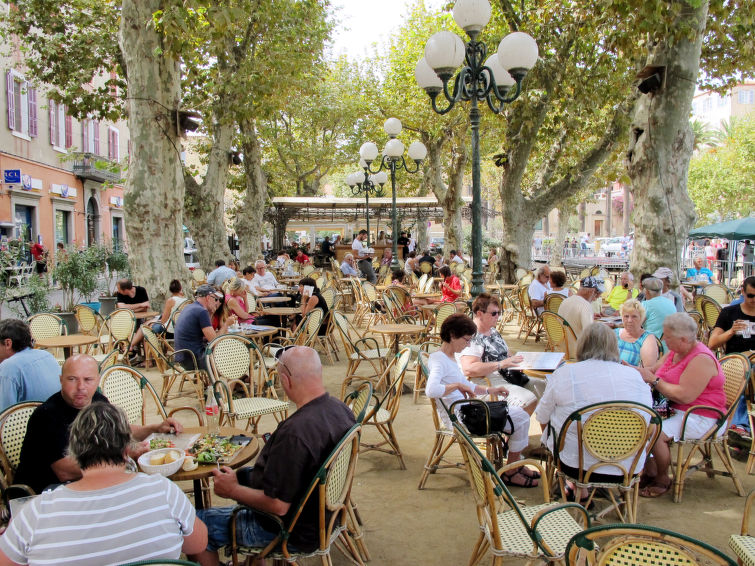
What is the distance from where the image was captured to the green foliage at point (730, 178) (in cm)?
3312

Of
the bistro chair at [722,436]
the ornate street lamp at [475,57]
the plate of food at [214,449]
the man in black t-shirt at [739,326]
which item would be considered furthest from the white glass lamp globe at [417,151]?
the plate of food at [214,449]

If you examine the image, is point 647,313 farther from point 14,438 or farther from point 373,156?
point 373,156

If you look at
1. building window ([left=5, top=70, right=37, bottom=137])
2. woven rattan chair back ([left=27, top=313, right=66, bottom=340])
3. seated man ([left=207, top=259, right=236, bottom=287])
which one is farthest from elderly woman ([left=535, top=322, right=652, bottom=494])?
building window ([left=5, top=70, right=37, bottom=137])

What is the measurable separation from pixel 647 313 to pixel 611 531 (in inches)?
184

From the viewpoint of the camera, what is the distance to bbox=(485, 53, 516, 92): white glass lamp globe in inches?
298

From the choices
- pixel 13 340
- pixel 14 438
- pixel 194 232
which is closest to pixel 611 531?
pixel 14 438

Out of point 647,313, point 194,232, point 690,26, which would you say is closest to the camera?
point 647,313

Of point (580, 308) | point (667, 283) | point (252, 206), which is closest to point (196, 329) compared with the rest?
point (580, 308)

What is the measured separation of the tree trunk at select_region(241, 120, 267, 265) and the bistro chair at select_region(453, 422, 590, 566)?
15568 mm

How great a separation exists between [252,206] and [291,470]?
16355 mm

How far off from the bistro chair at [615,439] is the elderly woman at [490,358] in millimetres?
1110

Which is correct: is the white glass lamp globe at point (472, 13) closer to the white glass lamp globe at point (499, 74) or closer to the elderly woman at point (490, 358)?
the white glass lamp globe at point (499, 74)

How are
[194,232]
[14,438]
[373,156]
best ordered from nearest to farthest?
[14,438] → [373,156] → [194,232]

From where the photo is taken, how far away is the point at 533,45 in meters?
6.67
